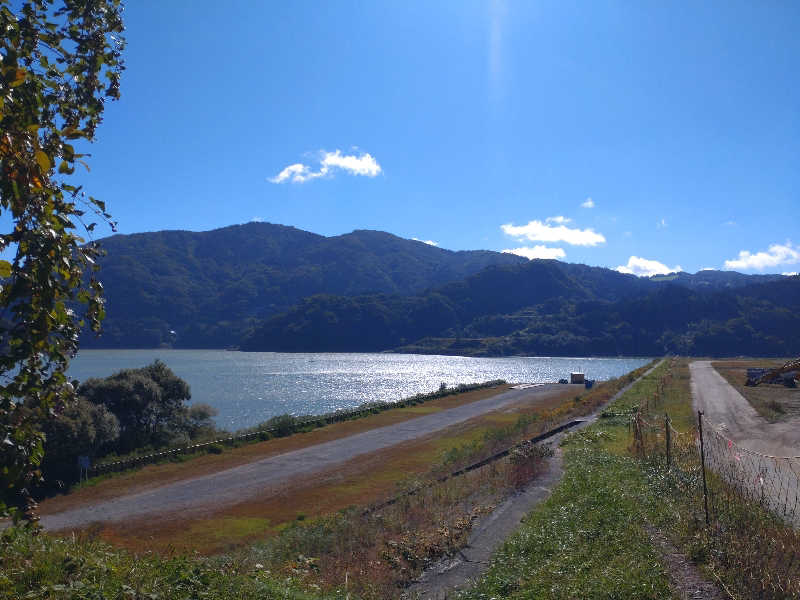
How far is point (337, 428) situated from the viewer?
1480 inches

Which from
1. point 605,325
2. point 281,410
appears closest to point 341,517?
point 281,410

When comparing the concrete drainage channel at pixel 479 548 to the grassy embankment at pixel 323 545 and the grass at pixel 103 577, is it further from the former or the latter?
the grass at pixel 103 577

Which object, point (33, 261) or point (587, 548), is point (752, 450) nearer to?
point (587, 548)

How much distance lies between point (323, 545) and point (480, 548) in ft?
13.5

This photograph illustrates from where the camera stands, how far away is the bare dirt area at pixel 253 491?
1758 centimetres

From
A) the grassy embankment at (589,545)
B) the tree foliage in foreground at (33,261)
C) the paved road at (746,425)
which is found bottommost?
the paved road at (746,425)

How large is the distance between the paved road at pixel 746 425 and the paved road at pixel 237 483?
55.1 feet

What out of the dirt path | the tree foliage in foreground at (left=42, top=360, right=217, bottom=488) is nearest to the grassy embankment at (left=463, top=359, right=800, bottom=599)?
the dirt path

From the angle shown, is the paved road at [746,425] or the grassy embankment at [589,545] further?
the paved road at [746,425]

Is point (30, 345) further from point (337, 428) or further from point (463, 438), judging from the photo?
point (337, 428)

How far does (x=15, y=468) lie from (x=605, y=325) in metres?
208

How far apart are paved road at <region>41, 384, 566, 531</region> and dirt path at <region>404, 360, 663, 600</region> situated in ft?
37.9

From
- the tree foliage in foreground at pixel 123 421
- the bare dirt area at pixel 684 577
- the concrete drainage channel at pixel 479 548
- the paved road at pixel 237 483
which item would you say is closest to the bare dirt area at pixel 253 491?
the paved road at pixel 237 483

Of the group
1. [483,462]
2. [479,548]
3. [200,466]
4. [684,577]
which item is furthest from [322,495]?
[684,577]
